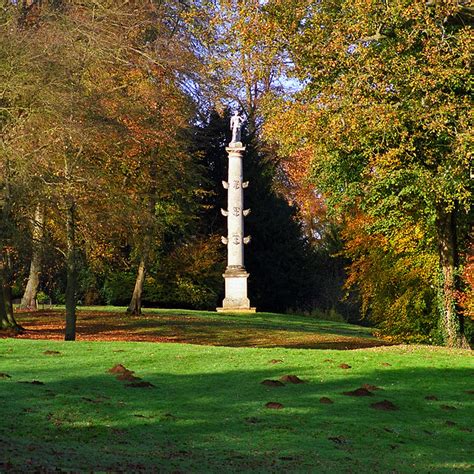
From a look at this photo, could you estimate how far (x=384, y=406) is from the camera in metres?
13.3

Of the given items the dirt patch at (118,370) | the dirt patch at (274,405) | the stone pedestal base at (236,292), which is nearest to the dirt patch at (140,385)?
the dirt patch at (118,370)

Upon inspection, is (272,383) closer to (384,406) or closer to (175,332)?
(384,406)

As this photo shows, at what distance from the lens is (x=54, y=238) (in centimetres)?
2817

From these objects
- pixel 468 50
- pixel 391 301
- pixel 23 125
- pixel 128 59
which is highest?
pixel 128 59

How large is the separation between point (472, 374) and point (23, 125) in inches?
506

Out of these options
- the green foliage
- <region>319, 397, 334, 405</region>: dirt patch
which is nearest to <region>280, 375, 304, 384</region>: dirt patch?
<region>319, 397, 334, 405</region>: dirt patch

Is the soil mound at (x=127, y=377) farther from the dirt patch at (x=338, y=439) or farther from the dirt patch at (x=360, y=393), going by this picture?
the dirt patch at (x=338, y=439)

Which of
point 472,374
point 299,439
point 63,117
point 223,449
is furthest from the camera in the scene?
point 63,117

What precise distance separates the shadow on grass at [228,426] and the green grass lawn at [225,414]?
0.02 meters

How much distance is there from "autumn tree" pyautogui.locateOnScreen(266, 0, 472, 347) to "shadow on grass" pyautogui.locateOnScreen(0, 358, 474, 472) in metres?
8.41

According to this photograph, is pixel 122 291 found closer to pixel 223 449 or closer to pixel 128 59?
pixel 128 59

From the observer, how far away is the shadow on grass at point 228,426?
31.9 ft

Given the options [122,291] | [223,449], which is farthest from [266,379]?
[122,291]

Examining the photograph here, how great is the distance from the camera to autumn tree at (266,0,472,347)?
2195 cm
